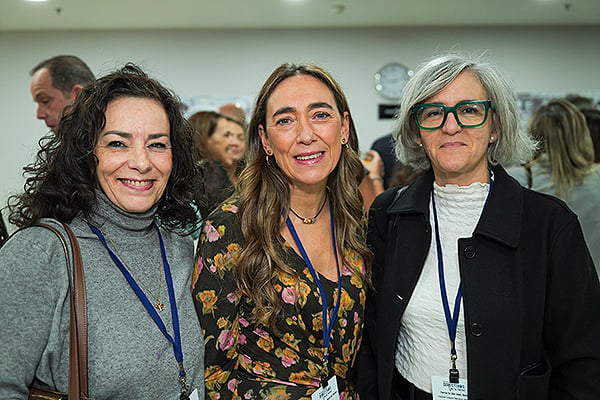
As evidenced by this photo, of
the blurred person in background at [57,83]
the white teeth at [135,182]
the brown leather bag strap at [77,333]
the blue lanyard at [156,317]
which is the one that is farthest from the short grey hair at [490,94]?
the blurred person in background at [57,83]

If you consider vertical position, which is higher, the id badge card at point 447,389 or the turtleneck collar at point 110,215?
the turtleneck collar at point 110,215

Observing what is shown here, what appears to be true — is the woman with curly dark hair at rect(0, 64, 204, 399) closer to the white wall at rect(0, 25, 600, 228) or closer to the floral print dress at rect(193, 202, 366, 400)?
the floral print dress at rect(193, 202, 366, 400)

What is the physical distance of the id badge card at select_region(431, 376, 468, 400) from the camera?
1619mm

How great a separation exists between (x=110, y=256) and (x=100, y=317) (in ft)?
0.59

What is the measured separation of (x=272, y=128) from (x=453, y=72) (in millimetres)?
627

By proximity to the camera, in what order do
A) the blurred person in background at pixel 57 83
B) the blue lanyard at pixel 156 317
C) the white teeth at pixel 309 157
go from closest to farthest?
1. the blue lanyard at pixel 156 317
2. the white teeth at pixel 309 157
3. the blurred person in background at pixel 57 83

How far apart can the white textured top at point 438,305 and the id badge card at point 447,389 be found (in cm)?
3

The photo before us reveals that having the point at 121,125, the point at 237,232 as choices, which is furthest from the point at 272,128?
the point at 121,125

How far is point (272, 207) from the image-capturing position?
193cm

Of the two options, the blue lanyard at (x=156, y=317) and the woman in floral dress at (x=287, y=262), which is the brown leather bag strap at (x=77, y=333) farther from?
the woman in floral dress at (x=287, y=262)

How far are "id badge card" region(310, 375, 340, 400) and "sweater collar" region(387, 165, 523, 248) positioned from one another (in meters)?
0.59

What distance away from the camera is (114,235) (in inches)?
61.8

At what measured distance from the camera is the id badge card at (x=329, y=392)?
173cm

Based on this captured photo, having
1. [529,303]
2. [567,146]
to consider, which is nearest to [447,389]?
[529,303]
